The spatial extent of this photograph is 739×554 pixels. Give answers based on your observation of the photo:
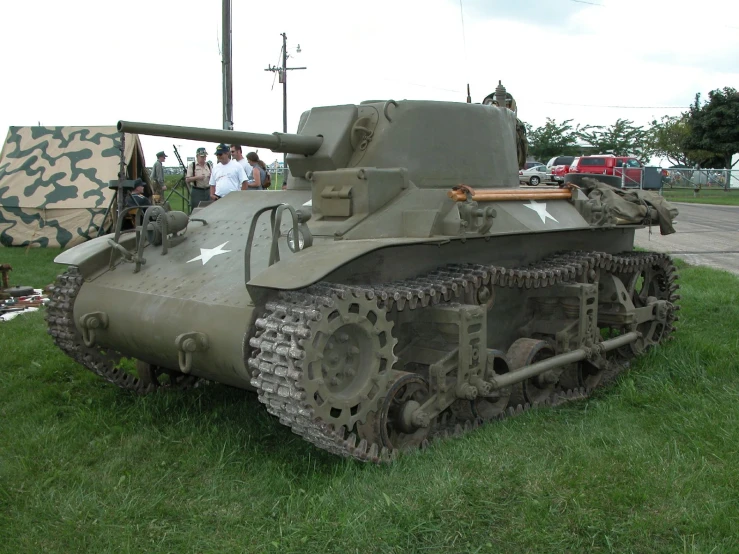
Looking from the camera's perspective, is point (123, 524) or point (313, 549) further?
point (123, 524)

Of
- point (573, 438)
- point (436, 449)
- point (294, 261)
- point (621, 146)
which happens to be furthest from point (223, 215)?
point (621, 146)

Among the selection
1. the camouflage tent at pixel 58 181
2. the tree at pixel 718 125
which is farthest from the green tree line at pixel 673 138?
the camouflage tent at pixel 58 181

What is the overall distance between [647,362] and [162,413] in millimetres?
4730

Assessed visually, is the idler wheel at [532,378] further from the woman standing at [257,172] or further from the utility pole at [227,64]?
the utility pole at [227,64]

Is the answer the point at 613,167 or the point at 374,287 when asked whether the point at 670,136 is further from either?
the point at 374,287

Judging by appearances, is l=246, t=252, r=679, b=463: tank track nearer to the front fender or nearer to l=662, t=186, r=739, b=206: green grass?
the front fender

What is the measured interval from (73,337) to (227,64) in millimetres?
10176

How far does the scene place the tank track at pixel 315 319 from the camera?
16.0 feet

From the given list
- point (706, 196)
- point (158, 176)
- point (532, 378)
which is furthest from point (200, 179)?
point (706, 196)

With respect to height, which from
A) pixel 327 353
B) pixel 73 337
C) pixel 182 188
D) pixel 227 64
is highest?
pixel 227 64

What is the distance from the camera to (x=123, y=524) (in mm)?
4715

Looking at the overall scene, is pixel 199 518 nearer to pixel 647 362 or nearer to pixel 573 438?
pixel 573 438

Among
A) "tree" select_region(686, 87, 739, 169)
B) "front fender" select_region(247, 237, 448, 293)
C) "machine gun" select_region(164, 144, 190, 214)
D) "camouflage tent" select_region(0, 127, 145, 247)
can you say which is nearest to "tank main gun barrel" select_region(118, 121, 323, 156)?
"machine gun" select_region(164, 144, 190, 214)

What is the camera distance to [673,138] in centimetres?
5516
